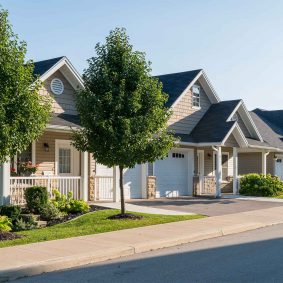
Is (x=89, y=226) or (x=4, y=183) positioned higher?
(x=4, y=183)

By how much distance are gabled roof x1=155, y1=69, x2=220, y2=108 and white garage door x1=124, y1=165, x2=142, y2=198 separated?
13.3 feet

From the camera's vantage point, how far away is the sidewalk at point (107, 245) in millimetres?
8867

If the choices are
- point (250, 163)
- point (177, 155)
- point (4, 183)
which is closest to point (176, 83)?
point (177, 155)

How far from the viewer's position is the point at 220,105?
28.3 metres

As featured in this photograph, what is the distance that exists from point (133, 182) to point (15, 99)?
1165 cm

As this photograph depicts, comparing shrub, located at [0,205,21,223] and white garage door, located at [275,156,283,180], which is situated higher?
white garage door, located at [275,156,283,180]

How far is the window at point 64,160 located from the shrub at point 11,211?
518 centimetres

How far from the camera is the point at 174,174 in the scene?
2516cm

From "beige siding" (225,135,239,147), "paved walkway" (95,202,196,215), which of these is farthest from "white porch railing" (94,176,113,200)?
"beige siding" (225,135,239,147)

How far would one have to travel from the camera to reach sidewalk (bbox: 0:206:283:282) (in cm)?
887

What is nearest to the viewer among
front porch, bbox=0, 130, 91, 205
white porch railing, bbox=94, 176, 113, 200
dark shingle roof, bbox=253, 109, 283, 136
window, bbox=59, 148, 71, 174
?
front porch, bbox=0, 130, 91, 205

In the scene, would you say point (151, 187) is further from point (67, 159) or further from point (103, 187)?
point (67, 159)

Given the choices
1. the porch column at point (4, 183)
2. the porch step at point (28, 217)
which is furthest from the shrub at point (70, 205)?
the porch column at point (4, 183)

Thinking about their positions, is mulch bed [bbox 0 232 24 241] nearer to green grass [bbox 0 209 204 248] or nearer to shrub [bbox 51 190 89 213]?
green grass [bbox 0 209 204 248]
